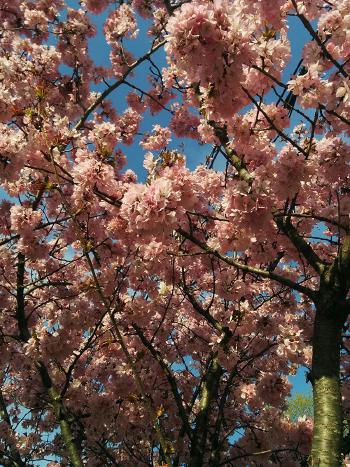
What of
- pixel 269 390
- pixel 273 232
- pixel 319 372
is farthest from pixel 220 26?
pixel 269 390

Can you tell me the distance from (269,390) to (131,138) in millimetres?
5849

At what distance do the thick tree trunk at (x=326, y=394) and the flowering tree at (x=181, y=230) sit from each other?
1cm

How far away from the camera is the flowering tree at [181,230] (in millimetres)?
3824

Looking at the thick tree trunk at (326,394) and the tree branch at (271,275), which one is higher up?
the tree branch at (271,275)

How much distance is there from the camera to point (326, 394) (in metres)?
3.72

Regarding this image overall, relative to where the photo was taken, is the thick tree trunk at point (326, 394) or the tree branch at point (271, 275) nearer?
the thick tree trunk at point (326, 394)

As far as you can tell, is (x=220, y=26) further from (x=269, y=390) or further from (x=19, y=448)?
(x=19, y=448)

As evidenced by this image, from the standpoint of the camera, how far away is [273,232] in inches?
199

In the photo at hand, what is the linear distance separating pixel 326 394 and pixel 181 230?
188cm

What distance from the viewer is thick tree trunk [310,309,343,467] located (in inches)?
139

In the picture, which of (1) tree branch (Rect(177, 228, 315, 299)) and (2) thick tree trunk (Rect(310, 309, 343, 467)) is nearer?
(2) thick tree trunk (Rect(310, 309, 343, 467))

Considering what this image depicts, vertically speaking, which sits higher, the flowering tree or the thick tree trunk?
the flowering tree

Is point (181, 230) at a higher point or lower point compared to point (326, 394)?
higher

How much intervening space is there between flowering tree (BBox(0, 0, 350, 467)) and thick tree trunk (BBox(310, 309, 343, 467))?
12 millimetres
